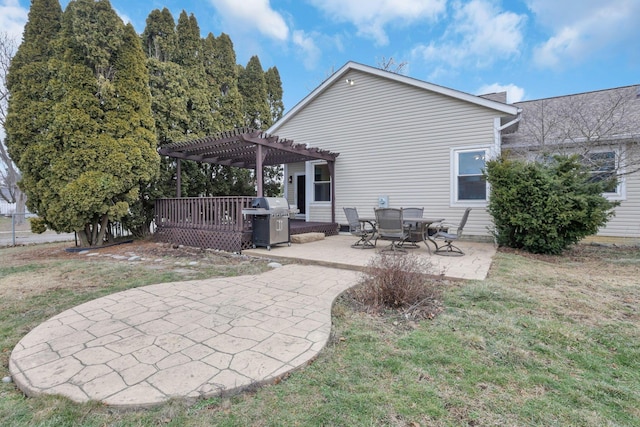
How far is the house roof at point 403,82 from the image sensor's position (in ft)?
25.7

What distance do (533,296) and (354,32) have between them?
16.8 metres

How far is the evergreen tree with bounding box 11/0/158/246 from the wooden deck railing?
1156mm

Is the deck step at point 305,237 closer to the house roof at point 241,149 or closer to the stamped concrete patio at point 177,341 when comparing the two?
the house roof at point 241,149

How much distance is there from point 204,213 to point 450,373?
23.0 feet

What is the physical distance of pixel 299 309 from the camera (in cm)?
336

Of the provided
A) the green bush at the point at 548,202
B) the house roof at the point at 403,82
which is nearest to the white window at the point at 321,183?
the house roof at the point at 403,82

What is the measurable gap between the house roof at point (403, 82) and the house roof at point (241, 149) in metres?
2.18

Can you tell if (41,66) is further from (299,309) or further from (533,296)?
(533,296)

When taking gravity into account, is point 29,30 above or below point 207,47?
below

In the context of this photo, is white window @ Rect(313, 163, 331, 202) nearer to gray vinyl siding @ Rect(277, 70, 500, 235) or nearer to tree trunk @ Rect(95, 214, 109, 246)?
gray vinyl siding @ Rect(277, 70, 500, 235)

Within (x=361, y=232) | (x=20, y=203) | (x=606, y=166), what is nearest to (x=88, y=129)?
(x=361, y=232)

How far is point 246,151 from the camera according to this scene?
9.01 meters

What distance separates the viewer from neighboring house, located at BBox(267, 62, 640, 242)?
8.02 m

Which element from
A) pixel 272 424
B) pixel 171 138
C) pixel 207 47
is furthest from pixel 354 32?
pixel 272 424
